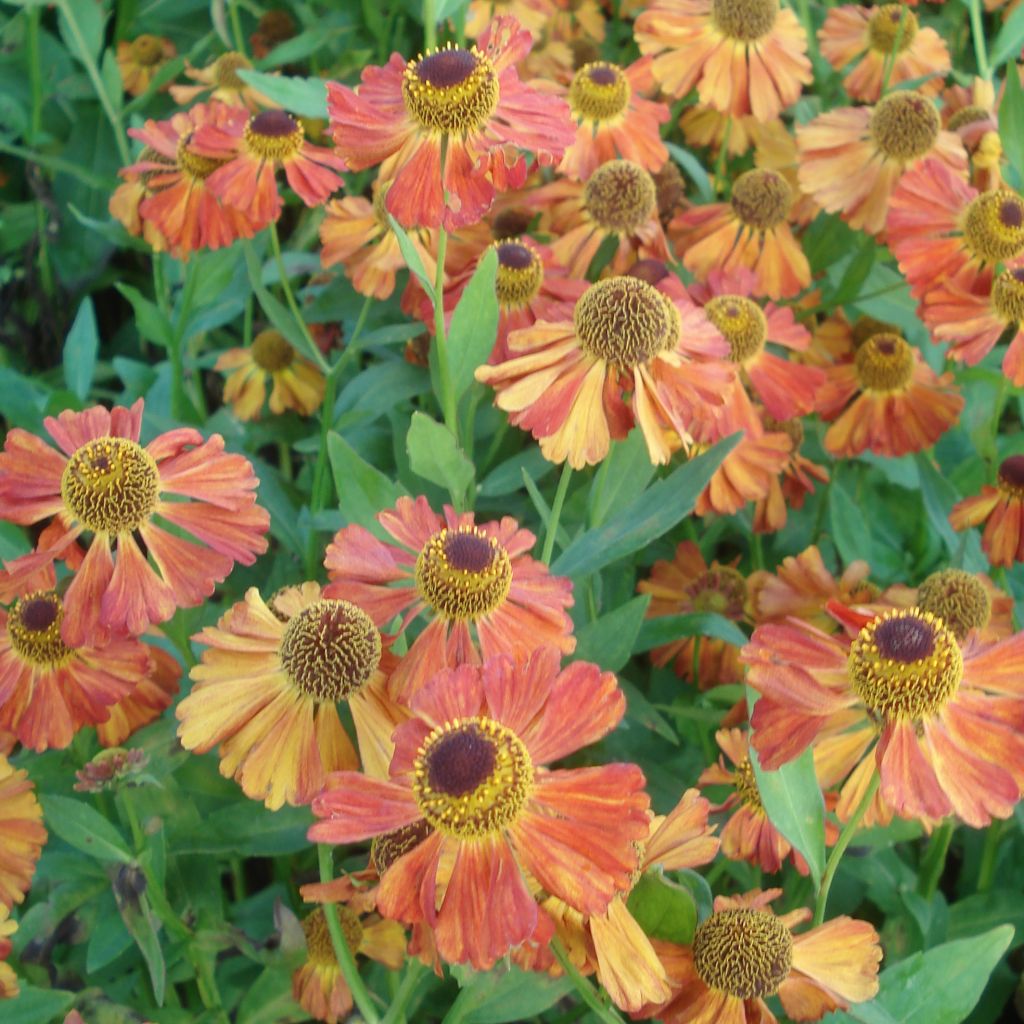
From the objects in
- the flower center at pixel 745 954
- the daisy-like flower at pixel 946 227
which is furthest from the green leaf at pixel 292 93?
the flower center at pixel 745 954

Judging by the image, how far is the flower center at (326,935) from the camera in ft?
3.34

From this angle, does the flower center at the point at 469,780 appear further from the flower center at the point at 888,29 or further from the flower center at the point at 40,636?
the flower center at the point at 888,29

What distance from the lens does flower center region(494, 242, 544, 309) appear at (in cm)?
129

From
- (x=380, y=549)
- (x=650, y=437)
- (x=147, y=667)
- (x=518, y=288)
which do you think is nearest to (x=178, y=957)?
(x=147, y=667)

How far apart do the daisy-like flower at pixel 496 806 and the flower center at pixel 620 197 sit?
0.77 m

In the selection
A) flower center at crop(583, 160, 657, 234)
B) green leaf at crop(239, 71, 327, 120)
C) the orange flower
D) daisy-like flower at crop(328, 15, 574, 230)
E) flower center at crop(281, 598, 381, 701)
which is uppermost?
daisy-like flower at crop(328, 15, 574, 230)

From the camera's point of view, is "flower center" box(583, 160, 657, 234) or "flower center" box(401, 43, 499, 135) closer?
"flower center" box(401, 43, 499, 135)

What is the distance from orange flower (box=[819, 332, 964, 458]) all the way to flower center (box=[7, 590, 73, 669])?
854 mm

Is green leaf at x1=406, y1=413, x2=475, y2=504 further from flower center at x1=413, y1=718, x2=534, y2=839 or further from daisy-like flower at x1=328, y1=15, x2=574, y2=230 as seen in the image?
flower center at x1=413, y1=718, x2=534, y2=839

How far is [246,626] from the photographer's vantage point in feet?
2.97

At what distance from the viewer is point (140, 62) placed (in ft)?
6.87

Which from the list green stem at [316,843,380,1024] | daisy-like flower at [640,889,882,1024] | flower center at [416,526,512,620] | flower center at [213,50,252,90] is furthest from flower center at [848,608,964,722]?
flower center at [213,50,252,90]

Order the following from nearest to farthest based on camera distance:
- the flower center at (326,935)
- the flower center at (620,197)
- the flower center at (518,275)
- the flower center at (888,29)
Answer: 1. the flower center at (326,935)
2. the flower center at (518,275)
3. the flower center at (620,197)
4. the flower center at (888,29)

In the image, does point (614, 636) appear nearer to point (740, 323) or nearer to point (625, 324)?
point (625, 324)
